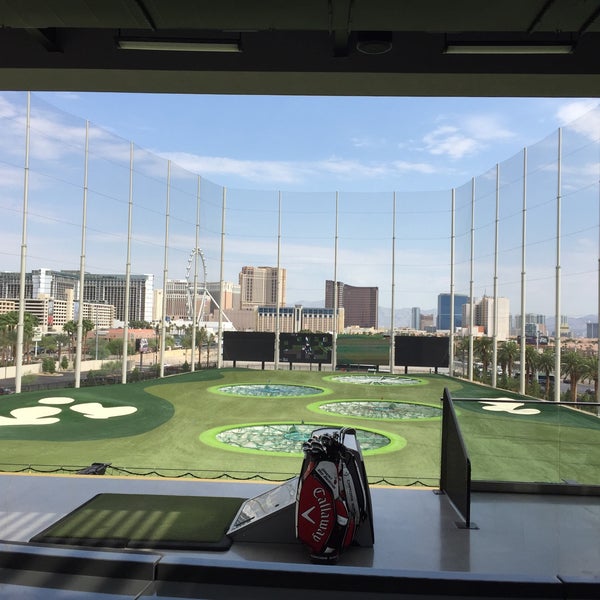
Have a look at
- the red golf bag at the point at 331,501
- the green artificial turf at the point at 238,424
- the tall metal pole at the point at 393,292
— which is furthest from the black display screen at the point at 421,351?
the red golf bag at the point at 331,501

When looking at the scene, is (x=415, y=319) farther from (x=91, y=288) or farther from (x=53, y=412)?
(x=53, y=412)

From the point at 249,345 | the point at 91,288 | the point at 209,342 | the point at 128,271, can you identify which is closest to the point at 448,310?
the point at 249,345

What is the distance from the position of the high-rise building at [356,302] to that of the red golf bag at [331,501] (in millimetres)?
22351

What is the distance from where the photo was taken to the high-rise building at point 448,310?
21891 mm

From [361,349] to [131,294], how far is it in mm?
9770

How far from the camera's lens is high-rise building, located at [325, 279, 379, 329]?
25.6 m

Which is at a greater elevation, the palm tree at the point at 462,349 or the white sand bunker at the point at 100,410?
the palm tree at the point at 462,349

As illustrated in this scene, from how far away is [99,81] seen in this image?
9.29 feet

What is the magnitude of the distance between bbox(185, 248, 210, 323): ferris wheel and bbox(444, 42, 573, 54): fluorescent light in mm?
19880

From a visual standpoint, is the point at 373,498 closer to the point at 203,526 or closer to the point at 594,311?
the point at 203,526

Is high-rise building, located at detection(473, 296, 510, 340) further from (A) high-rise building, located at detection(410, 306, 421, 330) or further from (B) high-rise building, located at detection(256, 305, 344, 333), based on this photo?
(B) high-rise building, located at detection(256, 305, 344, 333)

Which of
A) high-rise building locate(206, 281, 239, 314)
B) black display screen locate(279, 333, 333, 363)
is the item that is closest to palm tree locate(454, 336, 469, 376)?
black display screen locate(279, 333, 333, 363)

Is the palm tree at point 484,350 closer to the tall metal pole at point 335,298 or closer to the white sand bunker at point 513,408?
the tall metal pole at point 335,298

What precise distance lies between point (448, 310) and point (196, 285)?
10968 mm
